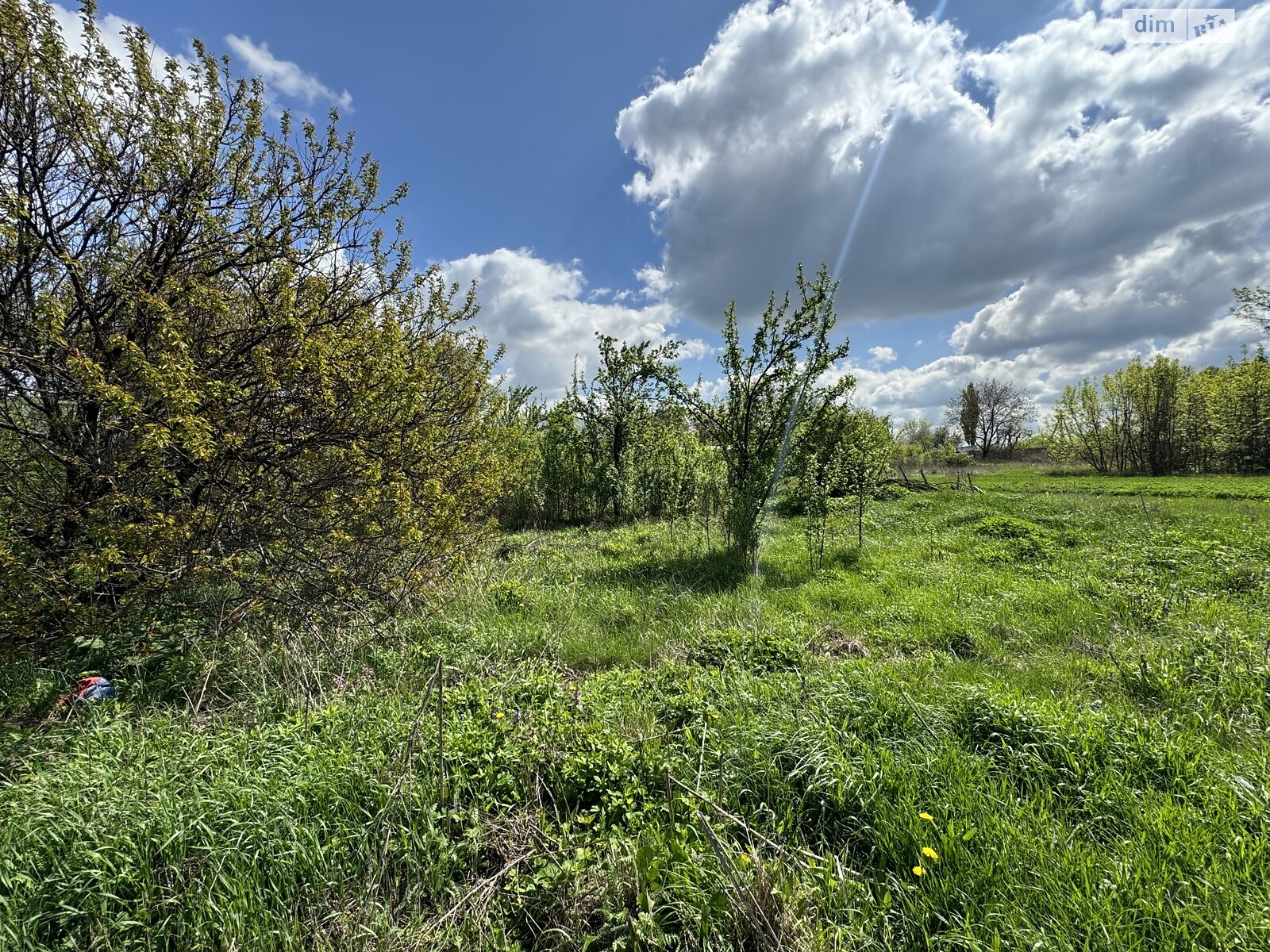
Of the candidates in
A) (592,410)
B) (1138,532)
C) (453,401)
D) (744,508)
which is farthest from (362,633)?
(1138,532)

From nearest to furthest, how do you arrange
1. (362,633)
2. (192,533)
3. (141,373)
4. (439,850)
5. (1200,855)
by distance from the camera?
(1200,855)
(439,850)
(141,373)
(192,533)
(362,633)

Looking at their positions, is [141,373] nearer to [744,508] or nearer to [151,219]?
[151,219]

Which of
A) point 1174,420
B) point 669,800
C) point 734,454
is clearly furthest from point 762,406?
point 1174,420

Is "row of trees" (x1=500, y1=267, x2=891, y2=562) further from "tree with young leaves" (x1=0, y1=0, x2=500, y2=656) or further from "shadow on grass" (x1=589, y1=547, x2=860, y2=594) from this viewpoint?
"tree with young leaves" (x1=0, y1=0, x2=500, y2=656)

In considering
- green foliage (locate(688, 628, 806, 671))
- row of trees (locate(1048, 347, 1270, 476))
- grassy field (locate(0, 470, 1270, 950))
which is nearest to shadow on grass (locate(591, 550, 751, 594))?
green foliage (locate(688, 628, 806, 671))

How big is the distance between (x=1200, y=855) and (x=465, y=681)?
3.87 m

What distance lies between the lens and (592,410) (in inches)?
566

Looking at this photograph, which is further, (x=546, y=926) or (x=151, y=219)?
(x=151, y=219)

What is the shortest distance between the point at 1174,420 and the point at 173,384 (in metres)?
43.1

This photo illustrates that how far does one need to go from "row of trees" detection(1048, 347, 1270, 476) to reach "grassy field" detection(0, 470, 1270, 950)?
33.7 m

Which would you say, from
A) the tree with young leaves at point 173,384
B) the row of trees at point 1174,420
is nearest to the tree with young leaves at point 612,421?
the tree with young leaves at point 173,384

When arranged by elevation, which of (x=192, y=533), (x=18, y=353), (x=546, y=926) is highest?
(x=18, y=353)

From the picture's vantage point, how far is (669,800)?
2.22 meters

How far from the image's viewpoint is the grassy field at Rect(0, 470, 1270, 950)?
1743 mm
